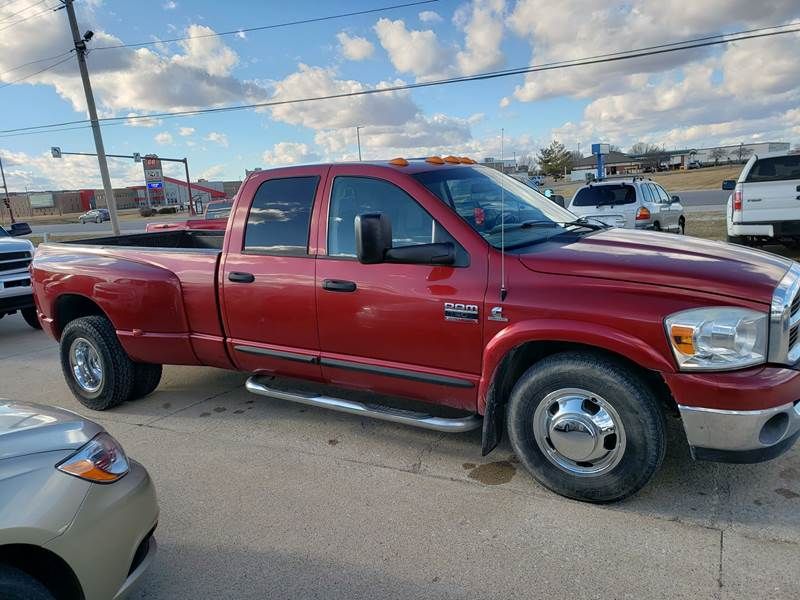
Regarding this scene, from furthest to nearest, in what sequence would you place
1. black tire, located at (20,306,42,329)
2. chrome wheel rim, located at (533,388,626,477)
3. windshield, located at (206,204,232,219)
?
windshield, located at (206,204,232,219)
black tire, located at (20,306,42,329)
chrome wheel rim, located at (533,388,626,477)

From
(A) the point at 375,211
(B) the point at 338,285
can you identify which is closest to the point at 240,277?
(B) the point at 338,285

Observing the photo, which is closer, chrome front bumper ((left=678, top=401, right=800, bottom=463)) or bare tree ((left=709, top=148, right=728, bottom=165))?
chrome front bumper ((left=678, top=401, right=800, bottom=463))

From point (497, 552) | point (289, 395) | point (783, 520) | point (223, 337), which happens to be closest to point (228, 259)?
point (223, 337)

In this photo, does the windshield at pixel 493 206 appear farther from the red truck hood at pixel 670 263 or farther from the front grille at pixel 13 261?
the front grille at pixel 13 261

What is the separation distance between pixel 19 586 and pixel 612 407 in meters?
2.63

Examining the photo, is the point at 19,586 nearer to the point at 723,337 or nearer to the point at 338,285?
the point at 338,285

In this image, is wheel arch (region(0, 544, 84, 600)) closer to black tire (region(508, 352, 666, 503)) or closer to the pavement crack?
black tire (region(508, 352, 666, 503))

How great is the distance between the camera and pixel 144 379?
17.1 feet

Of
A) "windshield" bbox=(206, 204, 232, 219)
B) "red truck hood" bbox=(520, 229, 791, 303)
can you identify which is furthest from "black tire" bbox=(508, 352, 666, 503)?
"windshield" bbox=(206, 204, 232, 219)

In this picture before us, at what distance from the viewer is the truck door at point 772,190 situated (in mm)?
9539

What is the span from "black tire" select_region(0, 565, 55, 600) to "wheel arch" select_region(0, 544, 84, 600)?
45mm

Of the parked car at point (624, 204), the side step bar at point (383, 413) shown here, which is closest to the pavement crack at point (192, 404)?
the side step bar at point (383, 413)

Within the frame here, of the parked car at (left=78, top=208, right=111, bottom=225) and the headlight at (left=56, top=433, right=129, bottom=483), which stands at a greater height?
the headlight at (left=56, top=433, right=129, bottom=483)

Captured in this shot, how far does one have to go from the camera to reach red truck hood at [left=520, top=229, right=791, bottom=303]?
283 cm
